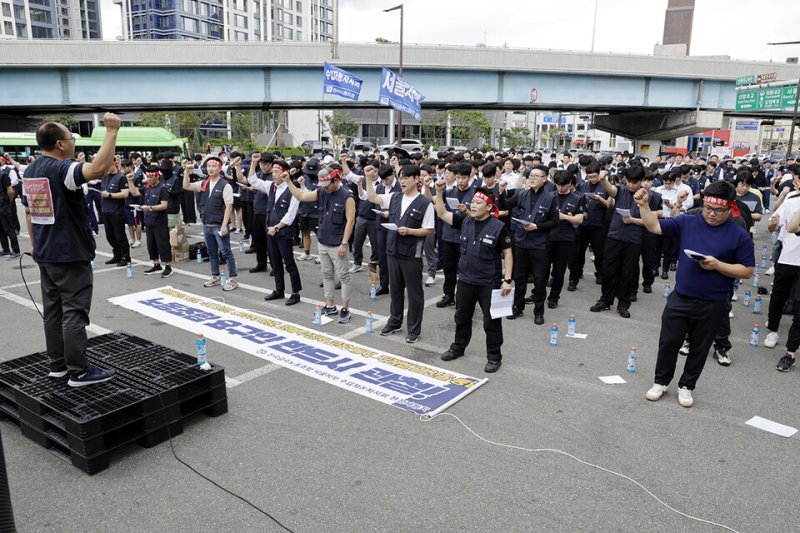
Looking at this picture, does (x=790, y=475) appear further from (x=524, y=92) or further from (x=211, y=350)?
(x=524, y=92)

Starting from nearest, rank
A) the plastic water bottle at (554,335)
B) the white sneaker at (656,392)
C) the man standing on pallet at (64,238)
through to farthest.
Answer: the man standing on pallet at (64,238) → the white sneaker at (656,392) → the plastic water bottle at (554,335)

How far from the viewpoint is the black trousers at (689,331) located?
5.22 meters

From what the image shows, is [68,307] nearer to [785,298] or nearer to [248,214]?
[785,298]

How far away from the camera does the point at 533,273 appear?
8.29m

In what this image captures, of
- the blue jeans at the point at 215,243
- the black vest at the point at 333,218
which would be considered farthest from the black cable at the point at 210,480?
the blue jeans at the point at 215,243

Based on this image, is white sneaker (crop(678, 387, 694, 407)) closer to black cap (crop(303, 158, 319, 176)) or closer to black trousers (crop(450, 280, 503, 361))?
Result: black trousers (crop(450, 280, 503, 361))

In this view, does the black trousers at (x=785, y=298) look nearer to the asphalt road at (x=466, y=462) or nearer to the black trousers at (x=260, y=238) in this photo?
the asphalt road at (x=466, y=462)

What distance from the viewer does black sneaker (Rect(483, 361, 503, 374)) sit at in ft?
20.4

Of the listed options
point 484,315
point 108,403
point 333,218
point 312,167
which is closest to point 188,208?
point 312,167

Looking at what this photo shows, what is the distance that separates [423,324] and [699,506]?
178 inches

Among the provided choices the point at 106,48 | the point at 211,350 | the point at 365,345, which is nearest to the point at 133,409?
the point at 211,350

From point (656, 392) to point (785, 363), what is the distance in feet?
6.79

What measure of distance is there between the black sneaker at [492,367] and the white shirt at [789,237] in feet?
12.3

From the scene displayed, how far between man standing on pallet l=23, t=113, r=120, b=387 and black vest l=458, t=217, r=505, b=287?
12.2 feet
